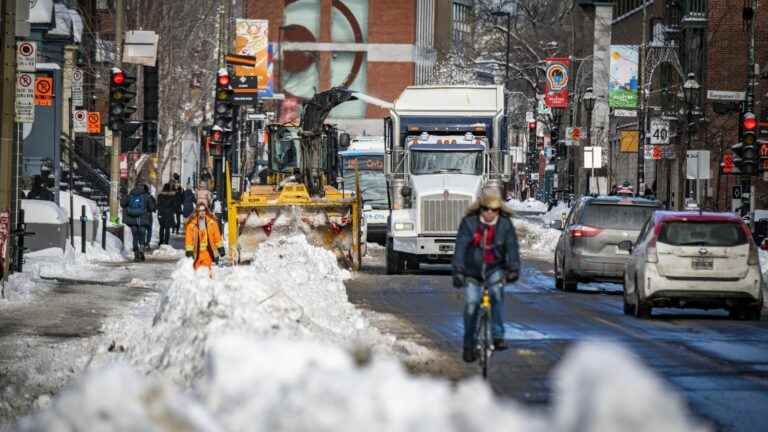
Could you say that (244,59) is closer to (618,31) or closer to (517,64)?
(517,64)

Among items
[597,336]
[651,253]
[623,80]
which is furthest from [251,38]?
[597,336]

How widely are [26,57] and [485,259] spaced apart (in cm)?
1419

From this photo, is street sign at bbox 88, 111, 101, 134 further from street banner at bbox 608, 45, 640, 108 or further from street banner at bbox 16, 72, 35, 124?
street banner at bbox 608, 45, 640, 108

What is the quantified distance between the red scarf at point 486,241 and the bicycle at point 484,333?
25 cm

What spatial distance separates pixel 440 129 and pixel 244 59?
9015mm

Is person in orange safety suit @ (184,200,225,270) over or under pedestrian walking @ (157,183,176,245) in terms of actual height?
over

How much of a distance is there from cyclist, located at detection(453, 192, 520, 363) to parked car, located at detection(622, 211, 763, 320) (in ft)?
27.3

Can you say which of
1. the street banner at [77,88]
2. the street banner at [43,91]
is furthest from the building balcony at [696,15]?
the street banner at [43,91]

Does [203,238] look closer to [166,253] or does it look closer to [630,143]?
[166,253]

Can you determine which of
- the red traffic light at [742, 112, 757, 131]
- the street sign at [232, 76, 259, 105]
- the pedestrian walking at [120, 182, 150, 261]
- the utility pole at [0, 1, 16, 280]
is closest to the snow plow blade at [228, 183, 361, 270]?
the pedestrian walking at [120, 182, 150, 261]

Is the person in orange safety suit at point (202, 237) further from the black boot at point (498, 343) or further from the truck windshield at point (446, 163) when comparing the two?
the truck windshield at point (446, 163)

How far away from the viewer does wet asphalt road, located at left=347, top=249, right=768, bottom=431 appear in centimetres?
1338

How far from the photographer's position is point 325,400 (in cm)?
430

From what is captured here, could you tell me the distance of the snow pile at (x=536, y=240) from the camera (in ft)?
160
